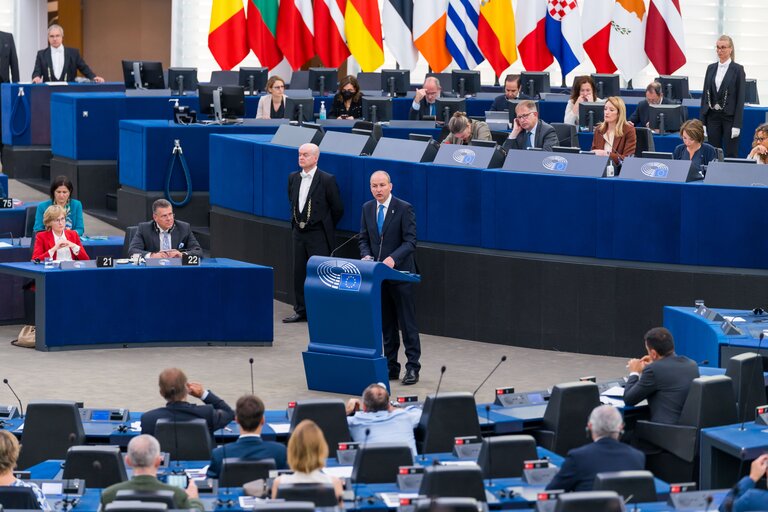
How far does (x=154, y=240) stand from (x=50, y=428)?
197 inches

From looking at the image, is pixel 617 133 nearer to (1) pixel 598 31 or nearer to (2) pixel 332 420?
(2) pixel 332 420

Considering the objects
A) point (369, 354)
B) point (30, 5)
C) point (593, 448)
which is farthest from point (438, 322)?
point (30, 5)

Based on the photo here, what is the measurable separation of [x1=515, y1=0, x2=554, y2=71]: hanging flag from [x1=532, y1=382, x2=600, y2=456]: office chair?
1491 cm

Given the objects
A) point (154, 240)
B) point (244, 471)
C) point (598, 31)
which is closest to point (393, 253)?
point (154, 240)

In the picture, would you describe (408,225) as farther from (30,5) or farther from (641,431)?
(30,5)

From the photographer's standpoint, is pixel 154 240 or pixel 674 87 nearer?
pixel 154 240

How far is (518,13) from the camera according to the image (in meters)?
24.3

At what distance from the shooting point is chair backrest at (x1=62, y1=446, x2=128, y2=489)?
26.7ft

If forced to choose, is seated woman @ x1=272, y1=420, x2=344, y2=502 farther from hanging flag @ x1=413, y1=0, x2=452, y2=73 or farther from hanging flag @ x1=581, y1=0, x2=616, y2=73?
hanging flag @ x1=413, y1=0, x2=452, y2=73

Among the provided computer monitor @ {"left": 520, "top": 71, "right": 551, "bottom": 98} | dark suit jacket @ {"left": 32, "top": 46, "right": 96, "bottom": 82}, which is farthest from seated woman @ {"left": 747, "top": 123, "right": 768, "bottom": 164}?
dark suit jacket @ {"left": 32, "top": 46, "right": 96, "bottom": 82}

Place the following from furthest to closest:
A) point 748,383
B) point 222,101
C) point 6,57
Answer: point 6,57 → point 222,101 → point 748,383

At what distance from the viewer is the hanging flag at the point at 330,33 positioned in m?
24.9

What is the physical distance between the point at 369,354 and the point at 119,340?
2.74 meters

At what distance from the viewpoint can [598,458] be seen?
8.01 meters
